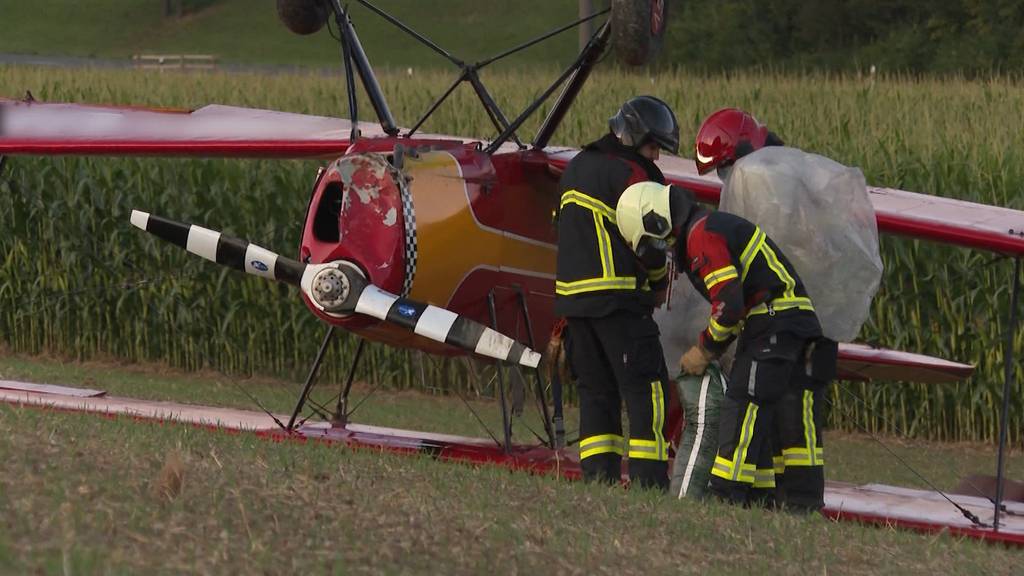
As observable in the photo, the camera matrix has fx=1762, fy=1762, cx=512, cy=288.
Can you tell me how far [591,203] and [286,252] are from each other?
26.3 ft

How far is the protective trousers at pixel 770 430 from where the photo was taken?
28.8 ft

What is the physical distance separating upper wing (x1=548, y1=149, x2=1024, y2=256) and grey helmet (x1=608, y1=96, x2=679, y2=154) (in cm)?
105

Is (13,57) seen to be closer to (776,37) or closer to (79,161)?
(776,37)

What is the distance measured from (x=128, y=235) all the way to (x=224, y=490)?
11573 mm

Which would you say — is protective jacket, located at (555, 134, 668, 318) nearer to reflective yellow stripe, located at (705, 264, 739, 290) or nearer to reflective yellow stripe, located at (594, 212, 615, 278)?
reflective yellow stripe, located at (594, 212, 615, 278)

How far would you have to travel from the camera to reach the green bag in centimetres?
919

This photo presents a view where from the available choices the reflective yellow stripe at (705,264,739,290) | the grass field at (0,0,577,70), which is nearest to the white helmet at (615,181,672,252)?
the reflective yellow stripe at (705,264,739,290)

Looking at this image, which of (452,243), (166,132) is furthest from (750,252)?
(166,132)

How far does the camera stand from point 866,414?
48.3ft

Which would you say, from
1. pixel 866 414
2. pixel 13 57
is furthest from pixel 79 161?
pixel 13 57

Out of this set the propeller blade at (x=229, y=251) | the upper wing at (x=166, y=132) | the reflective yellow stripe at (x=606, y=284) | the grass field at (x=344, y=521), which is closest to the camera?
the grass field at (x=344, y=521)

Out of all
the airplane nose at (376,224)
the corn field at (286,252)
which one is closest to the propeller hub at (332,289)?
the airplane nose at (376,224)

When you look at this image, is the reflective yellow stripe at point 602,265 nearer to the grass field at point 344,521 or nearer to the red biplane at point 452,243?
the red biplane at point 452,243

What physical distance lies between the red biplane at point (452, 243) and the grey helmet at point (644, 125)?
0.42m
